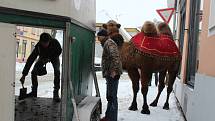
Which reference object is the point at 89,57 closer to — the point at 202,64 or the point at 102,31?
the point at 102,31

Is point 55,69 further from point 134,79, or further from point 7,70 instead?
point 7,70

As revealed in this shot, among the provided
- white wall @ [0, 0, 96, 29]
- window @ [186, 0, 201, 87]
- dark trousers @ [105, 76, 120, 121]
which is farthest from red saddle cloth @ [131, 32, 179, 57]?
white wall @ [0, 0, 96, 29]

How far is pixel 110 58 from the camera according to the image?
6.74 m

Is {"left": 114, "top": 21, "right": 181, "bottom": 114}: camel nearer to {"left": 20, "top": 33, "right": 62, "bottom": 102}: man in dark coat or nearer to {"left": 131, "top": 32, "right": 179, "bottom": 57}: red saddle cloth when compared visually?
{"left": 131, "top": 32, "right": 179, "bottom": 57}: red saddle cloth

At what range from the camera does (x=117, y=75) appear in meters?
6.77

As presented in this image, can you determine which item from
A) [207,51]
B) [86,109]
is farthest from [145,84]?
[86,109]

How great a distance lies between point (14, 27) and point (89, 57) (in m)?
2.71

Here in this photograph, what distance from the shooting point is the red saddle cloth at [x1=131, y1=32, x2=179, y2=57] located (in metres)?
8.70

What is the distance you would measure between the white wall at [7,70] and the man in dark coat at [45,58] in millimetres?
3157

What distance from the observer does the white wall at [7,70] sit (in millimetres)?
3533

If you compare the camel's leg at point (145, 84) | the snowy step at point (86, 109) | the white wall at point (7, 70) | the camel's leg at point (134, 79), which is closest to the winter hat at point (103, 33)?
the snowy step at point (86, 109)

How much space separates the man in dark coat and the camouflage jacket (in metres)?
0.91

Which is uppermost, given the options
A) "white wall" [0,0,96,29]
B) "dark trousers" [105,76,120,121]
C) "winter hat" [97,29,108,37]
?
"white wall" [0,0,96,29]

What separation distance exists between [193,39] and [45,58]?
11.7ft
